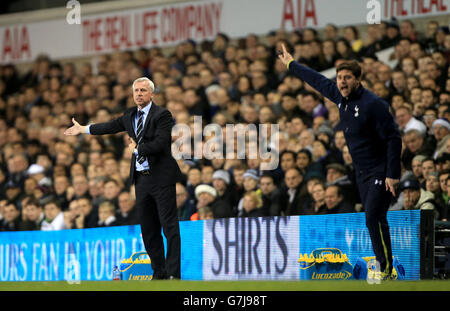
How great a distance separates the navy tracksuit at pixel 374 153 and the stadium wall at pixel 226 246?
2.85 feet

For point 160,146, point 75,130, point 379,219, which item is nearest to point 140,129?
point 160,146

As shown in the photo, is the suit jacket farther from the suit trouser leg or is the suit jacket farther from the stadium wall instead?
the stadium wall

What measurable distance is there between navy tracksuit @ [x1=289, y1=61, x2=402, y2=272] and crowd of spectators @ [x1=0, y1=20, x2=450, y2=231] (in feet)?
6.25

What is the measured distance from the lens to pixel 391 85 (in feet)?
34.5

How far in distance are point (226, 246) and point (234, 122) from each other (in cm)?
→ 317

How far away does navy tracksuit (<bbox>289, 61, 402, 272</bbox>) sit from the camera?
6422mm

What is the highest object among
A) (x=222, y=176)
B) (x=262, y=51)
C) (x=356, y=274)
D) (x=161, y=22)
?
(x=161, y=22)

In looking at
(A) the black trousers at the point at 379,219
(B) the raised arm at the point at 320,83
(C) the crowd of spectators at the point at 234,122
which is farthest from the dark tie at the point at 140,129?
(C) the crowd of spectators at the point at 234,122

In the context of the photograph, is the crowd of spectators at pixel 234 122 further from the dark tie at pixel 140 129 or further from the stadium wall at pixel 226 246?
the dark tie at pixel 140 129

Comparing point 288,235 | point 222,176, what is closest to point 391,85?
point 222,176

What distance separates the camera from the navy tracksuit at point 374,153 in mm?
6422

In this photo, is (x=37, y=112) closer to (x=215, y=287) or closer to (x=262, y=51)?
(x=262, y=51)
